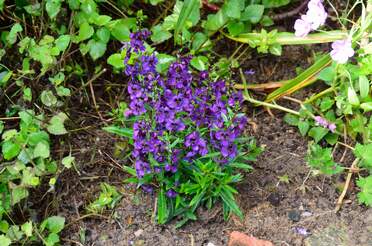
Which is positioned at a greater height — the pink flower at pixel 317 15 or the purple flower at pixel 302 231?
the pink flower at pixel 317 15

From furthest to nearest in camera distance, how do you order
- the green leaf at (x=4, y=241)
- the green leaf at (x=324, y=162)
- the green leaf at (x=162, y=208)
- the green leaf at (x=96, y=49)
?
the green leaf at (x=96, y=49) < the green leaf at (x=324, y=162) < the green leaf at (x=162, y=208) < the green leaf at (x=4, y=241)

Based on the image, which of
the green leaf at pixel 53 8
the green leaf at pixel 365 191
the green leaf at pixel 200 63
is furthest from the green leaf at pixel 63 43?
the green leaf at pixel 365 191

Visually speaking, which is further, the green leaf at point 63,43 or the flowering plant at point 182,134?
the green leaf at point 63,43

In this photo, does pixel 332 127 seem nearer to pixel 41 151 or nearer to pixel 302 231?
pixel 302 231

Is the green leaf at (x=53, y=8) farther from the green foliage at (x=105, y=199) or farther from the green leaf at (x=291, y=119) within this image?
the green leaf at (x=291, y=119)

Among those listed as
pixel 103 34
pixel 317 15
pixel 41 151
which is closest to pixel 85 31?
pixel 103 34

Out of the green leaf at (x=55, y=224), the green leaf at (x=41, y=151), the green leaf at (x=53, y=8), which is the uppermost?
the green leaf at (x=53, y=8)
